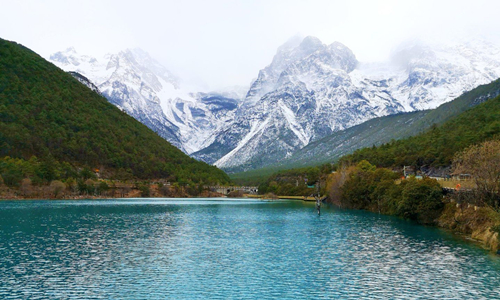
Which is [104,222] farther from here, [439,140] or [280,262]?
[439,140]

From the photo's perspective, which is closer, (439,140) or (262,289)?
(262,289)

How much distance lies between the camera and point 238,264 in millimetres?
59469

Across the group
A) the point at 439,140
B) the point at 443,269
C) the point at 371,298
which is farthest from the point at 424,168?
the point at 371,298

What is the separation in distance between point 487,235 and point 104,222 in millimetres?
74496

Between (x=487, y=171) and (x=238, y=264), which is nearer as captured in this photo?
(x=238, y=264)

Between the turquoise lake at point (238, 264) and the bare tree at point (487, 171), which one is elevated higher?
the bare tree at point (487, 171)

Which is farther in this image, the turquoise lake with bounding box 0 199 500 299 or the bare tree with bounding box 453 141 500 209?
the bare tree with bounding box 453 141 500 209

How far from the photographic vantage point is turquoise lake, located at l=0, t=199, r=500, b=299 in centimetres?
4591

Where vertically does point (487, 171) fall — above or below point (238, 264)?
above

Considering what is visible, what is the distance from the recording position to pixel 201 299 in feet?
142

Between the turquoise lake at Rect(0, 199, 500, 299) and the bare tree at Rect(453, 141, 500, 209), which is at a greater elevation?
the bare tree at Rect(453, 141, 500, 209)

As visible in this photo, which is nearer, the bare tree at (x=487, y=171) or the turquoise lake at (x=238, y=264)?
the turquoise lake at (x=238, y=264)

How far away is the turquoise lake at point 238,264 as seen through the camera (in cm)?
4591

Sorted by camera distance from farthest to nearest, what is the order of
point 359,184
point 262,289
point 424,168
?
point 424,168
point 359,184
point 262,289
